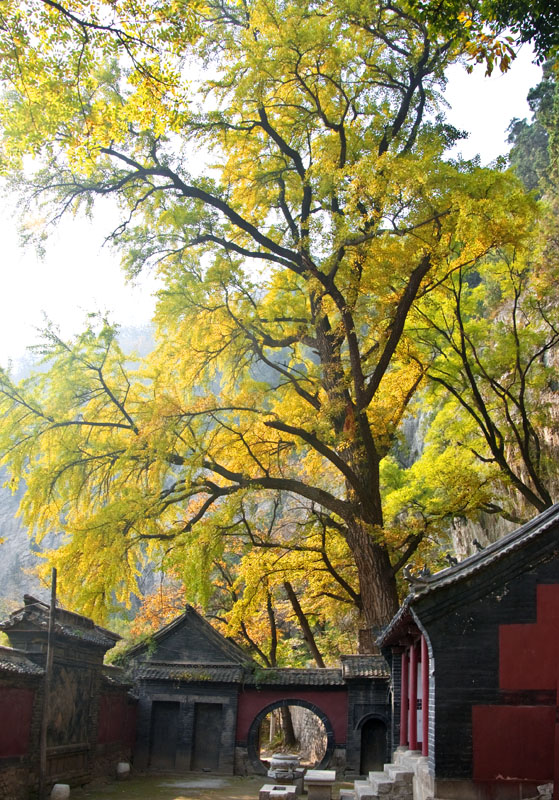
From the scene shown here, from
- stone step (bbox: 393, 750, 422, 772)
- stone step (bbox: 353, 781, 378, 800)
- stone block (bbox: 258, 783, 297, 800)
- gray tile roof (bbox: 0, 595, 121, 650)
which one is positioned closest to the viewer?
stone step (bbox: 393, 750, 422, 772)

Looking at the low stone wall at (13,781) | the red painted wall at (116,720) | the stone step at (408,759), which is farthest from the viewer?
the red painted wall at (116,720)

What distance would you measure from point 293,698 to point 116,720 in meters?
4.98

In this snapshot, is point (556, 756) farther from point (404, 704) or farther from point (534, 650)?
point (404, 704)

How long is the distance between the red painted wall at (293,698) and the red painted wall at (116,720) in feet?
10.5

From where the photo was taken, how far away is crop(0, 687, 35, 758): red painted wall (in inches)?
524

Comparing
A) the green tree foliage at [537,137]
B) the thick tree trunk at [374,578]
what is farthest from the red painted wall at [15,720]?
the green tree foliage at [537,137]

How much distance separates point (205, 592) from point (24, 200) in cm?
879

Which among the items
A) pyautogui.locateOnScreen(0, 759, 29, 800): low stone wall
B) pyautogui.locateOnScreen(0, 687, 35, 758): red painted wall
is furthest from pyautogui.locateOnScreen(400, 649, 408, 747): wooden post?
pyautogui.locateOnScreen(0, 687, 35, 758): red painted wall

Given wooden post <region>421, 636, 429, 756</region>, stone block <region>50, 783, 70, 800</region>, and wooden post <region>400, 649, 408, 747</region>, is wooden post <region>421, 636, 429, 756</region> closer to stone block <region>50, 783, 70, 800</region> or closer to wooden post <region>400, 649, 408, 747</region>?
wooden post <region>400, 649, 408, 747</region>

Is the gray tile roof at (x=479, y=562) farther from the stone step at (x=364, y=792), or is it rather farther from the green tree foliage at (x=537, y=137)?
the green tree foliage at (x=537, y=137)

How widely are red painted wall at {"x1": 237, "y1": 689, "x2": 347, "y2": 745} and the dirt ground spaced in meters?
1.54

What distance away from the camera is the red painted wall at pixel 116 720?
18906 mm

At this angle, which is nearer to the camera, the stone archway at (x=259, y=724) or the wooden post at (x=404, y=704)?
the wooden post at (x=404, y=704)

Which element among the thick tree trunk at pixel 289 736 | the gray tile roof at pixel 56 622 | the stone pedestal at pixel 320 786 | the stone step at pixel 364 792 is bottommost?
the thick tree trunk at pixel 289 736
